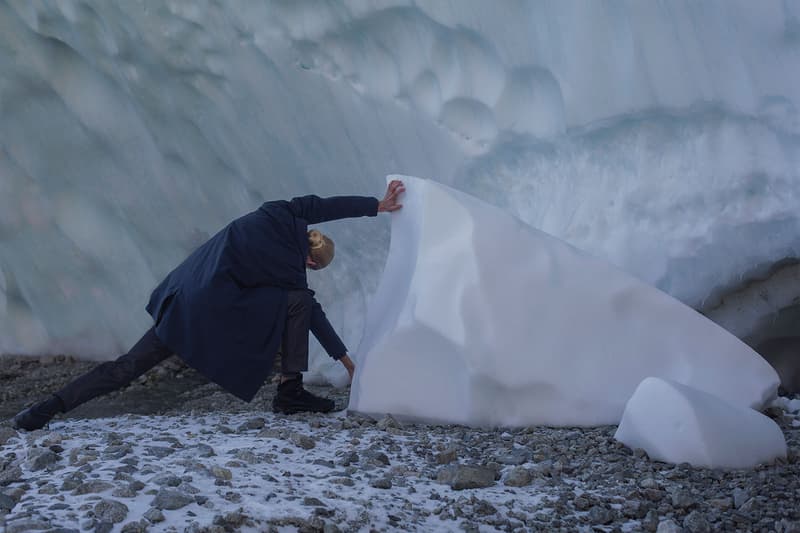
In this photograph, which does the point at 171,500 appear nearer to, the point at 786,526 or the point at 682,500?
the point at 682,500

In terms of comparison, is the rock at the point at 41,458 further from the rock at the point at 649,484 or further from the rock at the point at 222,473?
the rock at the point at 649,484

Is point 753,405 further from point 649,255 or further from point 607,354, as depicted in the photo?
point 649,255

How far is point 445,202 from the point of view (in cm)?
312

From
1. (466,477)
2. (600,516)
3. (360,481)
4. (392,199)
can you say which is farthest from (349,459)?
(392,199)

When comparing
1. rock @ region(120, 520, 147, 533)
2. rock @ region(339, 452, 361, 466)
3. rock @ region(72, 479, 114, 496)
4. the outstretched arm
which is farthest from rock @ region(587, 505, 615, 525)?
the outstretched arm

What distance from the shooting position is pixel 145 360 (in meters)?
2.99

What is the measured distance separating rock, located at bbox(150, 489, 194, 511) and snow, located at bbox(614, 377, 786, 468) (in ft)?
4.04

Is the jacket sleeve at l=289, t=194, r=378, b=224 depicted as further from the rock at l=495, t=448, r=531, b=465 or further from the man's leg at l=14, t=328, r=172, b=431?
the rock at l=495, t=448, r=531, b=465

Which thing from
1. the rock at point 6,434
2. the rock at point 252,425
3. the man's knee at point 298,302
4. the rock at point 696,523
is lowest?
the rock at point 6,434

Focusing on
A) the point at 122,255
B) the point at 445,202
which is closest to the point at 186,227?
the point at 122,255

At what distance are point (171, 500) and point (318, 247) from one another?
1428 millimetres

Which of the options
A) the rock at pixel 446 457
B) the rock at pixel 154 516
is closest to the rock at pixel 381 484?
the rock at pixel 446 457

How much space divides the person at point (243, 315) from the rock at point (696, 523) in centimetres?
146

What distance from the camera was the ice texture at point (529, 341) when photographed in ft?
9.71
